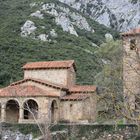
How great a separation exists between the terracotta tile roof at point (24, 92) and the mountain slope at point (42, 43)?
76.1 ft

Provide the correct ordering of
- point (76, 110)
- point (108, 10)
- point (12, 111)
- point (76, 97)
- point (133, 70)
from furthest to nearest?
point (108, 10) → point (12, 111) → point (76, 110) → point (76, 97) → point (133, 70)

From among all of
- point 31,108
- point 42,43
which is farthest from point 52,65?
point 42,43

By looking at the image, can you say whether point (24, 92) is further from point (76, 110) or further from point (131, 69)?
point (131, 69)

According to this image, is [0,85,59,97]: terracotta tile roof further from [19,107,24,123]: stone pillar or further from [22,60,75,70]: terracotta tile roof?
[22,60,75,70]: terracotta tile roof

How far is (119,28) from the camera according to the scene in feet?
381

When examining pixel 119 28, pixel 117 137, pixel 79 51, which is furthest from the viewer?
pixel 119 28

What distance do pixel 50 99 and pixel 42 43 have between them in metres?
46.6

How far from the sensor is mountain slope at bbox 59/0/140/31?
116 metres

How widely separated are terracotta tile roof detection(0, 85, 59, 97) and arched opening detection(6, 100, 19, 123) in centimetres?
125

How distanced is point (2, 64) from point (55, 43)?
16.4m

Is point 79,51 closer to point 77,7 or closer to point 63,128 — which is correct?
point 77,7

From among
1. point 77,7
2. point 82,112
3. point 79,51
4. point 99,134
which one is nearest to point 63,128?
point 99,134

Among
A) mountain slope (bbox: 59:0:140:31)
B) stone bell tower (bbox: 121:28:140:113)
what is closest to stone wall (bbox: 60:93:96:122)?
stone bell tower (bbox: 121:28:140:113)

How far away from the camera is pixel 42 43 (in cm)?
8725
